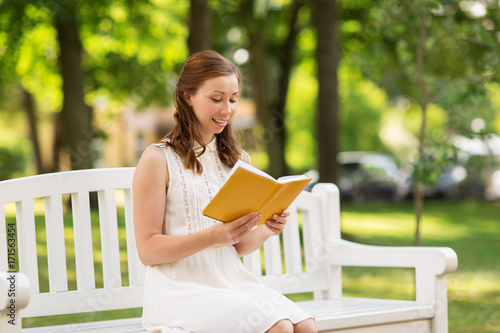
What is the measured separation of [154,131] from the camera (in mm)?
48344

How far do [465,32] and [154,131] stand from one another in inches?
1643

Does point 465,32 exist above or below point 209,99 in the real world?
above

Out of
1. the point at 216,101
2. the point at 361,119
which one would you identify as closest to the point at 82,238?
the point at 216,101

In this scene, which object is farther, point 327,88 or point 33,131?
point 33,131

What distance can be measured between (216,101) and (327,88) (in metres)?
7.58

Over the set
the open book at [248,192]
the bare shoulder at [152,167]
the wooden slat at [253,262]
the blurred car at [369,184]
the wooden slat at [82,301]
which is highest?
the bare shoulder at [152,167]

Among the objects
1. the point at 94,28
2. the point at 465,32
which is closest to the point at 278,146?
the point at 94,28

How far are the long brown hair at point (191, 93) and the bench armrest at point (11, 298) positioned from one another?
84 cm

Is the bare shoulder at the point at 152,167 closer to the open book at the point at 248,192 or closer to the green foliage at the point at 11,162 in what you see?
the open book at the point at 248,192

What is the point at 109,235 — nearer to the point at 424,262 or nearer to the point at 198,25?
the point at 424,262

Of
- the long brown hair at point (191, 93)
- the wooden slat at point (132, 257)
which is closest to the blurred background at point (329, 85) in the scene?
the long brown hair at point (191, 93)

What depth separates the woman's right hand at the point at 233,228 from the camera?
2863 mm

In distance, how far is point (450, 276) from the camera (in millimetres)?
8711

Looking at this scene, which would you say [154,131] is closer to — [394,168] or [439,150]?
[394,168]
